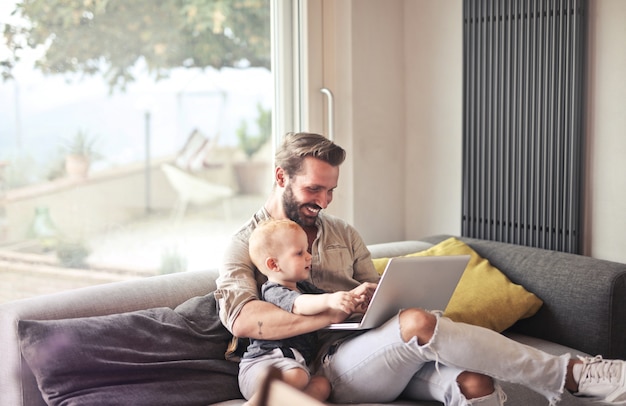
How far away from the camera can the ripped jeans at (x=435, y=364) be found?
2.26m

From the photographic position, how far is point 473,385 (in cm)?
229

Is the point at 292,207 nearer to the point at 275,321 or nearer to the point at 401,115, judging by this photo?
the point at 275,321

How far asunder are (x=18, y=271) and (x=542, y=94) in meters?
2.22

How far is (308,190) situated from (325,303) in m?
0.48

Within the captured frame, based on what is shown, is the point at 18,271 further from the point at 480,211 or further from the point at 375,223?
the point at 480,211

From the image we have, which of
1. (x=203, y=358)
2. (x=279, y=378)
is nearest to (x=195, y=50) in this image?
(x=203, y=358)

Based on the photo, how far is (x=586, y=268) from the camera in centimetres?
304

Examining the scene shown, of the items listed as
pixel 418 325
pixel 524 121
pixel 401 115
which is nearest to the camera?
pixel 418 325

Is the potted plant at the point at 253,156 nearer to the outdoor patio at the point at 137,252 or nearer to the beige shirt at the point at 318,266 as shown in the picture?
the outdoor patio at the point at 137,252

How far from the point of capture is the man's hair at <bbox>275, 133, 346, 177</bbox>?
269 centimetres

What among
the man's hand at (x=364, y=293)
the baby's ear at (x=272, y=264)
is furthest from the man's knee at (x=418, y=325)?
the baby's ear at (x=272, y=264)

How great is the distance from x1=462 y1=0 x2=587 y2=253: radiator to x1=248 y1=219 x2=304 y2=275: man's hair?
4.73 feet

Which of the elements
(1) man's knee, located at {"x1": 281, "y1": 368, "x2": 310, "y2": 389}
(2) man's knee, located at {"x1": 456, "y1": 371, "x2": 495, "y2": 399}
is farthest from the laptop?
(2) man's knee, located at {"x1": 456, "y1": 371, "x2": 495, "y2": 399}

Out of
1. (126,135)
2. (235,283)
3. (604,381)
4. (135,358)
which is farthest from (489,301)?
(126,135)
